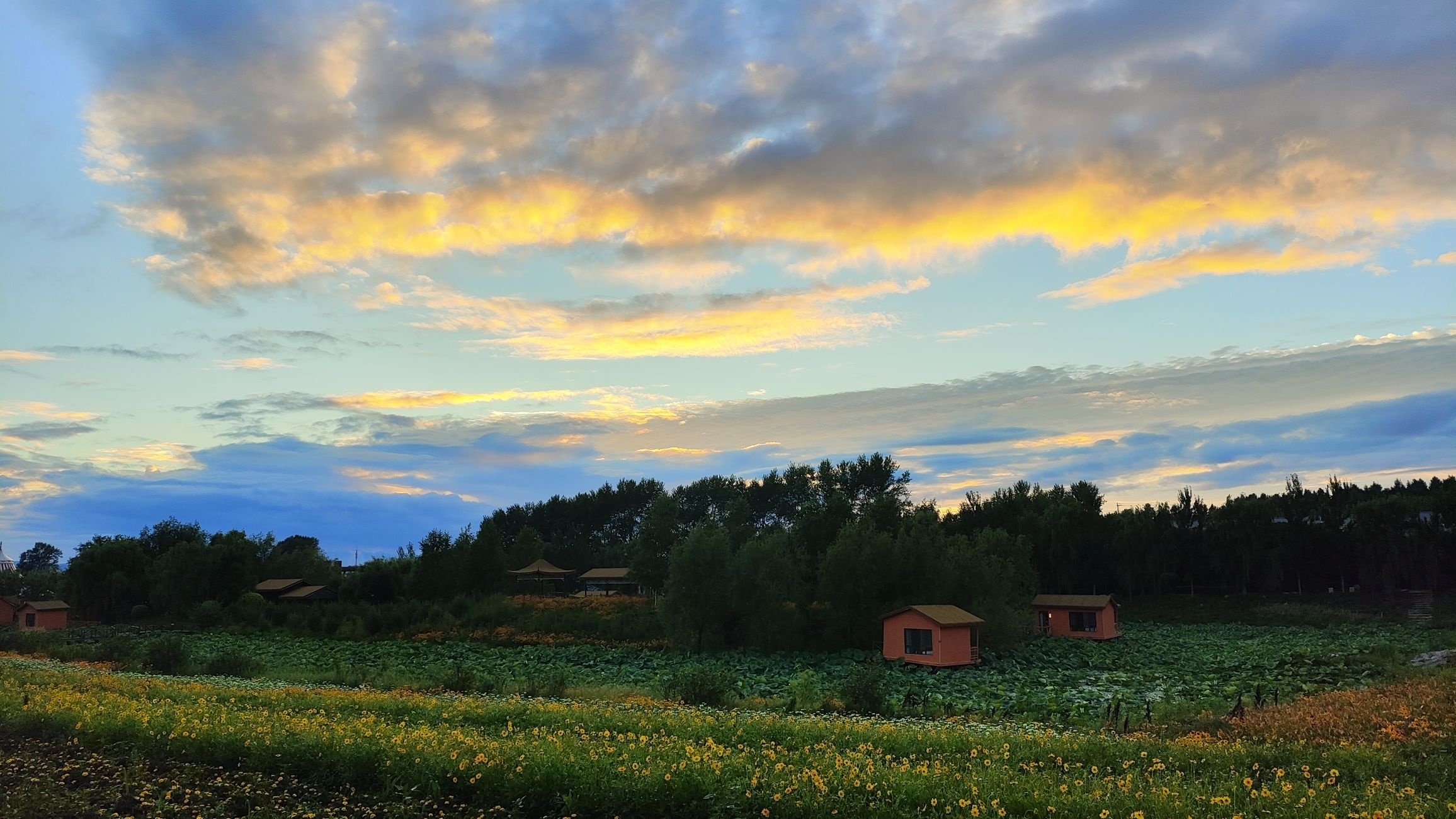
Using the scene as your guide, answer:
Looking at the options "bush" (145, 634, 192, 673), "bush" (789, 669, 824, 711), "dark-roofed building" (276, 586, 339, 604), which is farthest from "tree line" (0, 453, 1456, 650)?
"bush" (145, 634, 192, 673)

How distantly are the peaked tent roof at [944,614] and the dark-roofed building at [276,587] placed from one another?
57348 mm

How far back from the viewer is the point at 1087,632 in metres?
50.8

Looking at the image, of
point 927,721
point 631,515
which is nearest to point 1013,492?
point 631,515

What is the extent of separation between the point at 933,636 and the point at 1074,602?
20187 mm

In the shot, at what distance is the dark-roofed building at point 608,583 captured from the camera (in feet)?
246

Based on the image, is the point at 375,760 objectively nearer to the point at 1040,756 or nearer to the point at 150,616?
the point at 1040,756

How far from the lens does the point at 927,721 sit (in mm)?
15836

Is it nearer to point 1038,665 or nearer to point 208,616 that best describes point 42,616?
point 208,616

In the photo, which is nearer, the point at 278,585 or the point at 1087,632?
the point at 1087,632

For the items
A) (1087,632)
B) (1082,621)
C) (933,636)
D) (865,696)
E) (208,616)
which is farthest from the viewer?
(208,616)

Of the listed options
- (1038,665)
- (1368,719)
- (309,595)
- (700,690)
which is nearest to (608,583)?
(309,595)

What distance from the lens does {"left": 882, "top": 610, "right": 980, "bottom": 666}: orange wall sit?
35656 millimetres

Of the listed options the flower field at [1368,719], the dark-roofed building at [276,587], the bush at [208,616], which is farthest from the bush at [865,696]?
the dark-roofed building at [276,587]

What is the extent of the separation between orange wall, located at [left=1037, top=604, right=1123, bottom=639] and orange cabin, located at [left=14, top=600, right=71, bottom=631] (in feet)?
226
